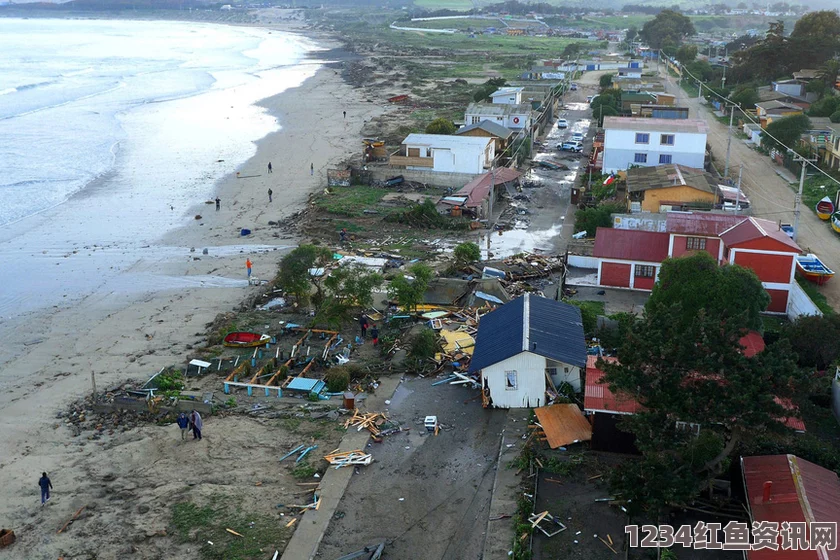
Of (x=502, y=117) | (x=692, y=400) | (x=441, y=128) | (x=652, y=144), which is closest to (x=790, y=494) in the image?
(x=692, y=400)

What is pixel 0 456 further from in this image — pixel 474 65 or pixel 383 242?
pixel 474 65

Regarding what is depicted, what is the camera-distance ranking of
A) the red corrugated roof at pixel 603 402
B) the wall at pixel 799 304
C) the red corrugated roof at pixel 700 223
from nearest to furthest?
the red corrugated roof at pixel 603 402
the wall at pixel 799 304
the red corrugated roof at pixel 700 223

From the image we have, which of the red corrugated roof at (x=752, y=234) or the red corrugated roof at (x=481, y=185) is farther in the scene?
the red corrugated roof at (x=481, y=185)

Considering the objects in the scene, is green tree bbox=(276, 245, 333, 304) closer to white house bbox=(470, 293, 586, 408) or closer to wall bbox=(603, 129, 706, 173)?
white house bbox=(470, 293, 586, 408)

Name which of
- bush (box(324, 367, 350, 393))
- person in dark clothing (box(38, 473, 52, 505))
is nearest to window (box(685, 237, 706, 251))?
bush (box(324, 367, 350, 393))

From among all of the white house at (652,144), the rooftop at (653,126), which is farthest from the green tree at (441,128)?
the white house at (652,144)

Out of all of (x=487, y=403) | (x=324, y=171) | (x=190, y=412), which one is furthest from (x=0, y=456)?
(x=324, y=171)

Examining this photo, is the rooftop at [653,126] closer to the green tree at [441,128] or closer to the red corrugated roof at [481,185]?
the red corrugated roof at [481,185]
